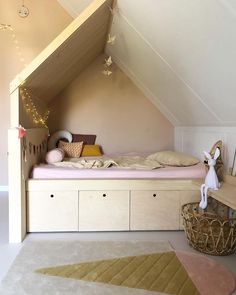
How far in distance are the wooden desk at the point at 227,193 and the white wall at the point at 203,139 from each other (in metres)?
0.20

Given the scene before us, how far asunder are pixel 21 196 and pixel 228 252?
1.75m

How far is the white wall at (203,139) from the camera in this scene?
2826mm

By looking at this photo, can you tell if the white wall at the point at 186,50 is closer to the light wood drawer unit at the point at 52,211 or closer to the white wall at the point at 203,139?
the white wall at the point at 203,139

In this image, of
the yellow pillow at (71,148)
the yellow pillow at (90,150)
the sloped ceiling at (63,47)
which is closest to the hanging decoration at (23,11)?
the sloped ceiling at (63,47)

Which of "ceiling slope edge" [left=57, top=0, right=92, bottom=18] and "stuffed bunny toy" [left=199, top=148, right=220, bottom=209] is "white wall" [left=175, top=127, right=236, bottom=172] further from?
"ceiling slope edge" [left=57, top=0, right=92, bottom=18]

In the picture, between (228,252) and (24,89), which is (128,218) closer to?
(228,252)

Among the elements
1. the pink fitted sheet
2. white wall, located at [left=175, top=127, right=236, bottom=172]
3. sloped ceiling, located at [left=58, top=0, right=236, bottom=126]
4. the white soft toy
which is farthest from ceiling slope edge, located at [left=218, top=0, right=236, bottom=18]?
the white soft toy

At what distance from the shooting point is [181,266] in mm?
2123

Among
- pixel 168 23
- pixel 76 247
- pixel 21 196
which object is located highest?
pixel 168 23

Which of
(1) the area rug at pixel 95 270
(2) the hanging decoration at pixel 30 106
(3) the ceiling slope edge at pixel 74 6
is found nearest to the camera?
(1) the area rug at pixel 95 270

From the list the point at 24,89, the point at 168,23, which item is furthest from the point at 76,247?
the point at 168,23

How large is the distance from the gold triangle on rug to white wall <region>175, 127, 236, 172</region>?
1.15 m

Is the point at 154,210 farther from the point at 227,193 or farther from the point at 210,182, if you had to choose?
the point at 227,193

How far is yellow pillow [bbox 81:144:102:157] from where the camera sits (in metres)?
4.33
